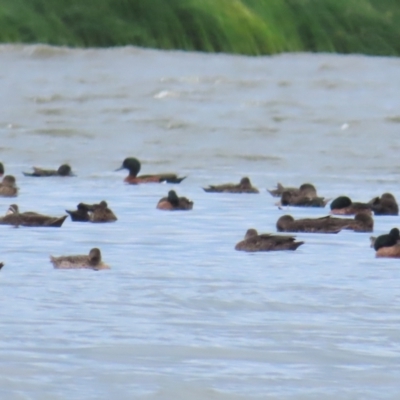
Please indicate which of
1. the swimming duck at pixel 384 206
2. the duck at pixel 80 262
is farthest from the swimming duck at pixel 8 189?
the duck at pixel 80 262

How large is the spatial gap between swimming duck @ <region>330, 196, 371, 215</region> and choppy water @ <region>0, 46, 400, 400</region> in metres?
0.25

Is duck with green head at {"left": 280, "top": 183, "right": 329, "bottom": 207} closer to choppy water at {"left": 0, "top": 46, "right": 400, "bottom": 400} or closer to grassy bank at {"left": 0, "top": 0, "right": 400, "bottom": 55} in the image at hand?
choppy water at {"left": 0, "top": 46, "right": 400, "bottom": 400}

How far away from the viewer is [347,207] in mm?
→ 17812

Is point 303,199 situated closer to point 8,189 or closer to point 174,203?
point 174,203

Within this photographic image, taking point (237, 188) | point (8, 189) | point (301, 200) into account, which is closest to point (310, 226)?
point (301, 200)

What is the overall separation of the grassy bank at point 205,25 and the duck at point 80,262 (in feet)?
113

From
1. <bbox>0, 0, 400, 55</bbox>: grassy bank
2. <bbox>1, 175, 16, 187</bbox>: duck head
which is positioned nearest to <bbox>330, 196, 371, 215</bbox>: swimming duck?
<bbox>1, 175, 16, 187</bbox>: duck head

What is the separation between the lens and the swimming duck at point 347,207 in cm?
1769

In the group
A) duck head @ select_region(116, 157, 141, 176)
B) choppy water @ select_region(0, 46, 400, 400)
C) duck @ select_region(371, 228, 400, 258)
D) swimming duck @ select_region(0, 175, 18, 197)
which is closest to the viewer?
choppy water @ select_region(0, 46, 400, 400)

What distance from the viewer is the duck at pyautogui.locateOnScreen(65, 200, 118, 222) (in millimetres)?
16672

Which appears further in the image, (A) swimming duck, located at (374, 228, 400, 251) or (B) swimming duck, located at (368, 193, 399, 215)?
(B) swimming duck, located at (368, 193, 399, 215)

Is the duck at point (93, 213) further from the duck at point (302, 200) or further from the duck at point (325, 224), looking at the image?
the duck at point (302, 200)

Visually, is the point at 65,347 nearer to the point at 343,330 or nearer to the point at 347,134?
the point at 343,330

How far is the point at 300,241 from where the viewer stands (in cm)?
1480
